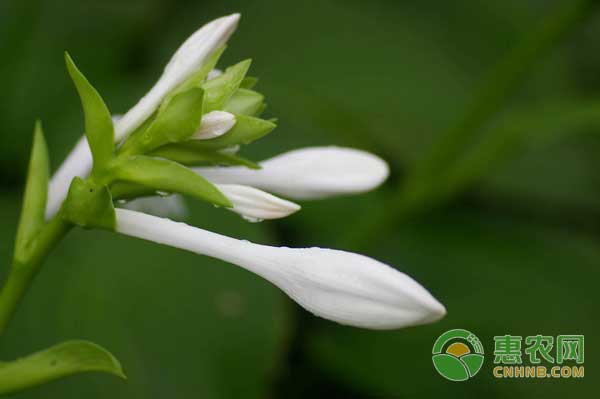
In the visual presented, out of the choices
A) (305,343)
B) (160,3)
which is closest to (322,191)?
(305,343)

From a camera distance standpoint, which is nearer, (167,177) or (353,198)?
(167,177)

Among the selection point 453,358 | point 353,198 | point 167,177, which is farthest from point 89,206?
point 353,198

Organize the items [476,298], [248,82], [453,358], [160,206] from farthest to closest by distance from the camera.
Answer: [476,298], [160,206], [453,358], [248,82]

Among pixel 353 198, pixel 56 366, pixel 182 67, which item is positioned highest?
pixel 353 198

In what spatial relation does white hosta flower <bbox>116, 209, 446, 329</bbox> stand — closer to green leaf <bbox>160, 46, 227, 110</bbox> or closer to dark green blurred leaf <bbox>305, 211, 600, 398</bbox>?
green leaf <bbox>160, 46, 227, 110</bbox>

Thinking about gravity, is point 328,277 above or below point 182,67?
below

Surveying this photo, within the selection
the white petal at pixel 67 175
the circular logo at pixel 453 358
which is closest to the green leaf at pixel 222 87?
the white petal at pixel 67 175

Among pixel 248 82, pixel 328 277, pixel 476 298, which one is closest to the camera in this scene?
pixel 328 277

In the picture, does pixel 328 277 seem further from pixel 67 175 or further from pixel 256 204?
pixel 67 175
